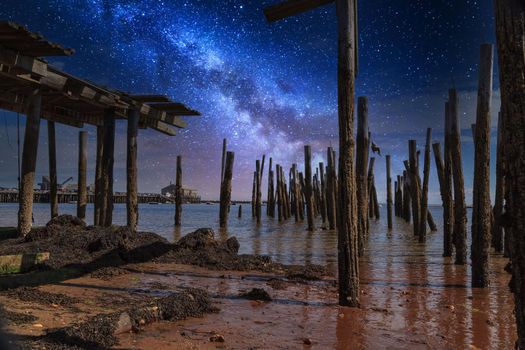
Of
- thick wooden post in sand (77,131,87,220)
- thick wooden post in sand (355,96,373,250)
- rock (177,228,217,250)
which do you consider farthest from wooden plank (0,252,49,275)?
thick wooden post in sand (77,131,87,220)

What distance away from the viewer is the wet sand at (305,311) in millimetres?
4570

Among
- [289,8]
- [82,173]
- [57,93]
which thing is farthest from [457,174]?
[82,173]

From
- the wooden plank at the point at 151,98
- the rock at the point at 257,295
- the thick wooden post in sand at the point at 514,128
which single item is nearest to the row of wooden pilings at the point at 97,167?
the wooden plank at the point at 151,98

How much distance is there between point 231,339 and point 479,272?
5264 millimetres

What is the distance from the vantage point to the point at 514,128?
9.41 ft

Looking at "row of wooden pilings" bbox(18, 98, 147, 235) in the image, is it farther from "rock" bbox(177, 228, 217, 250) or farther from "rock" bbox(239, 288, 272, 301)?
"rock" bbox(239, 288, 272, 301)

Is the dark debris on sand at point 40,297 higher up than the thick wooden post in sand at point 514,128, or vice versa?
the thick wooden post in sand at point 514,128

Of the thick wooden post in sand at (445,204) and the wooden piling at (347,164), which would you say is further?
the thick wooden post in sand at (445,204)

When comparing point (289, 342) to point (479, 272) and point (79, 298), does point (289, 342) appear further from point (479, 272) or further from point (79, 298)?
point (479, 272)

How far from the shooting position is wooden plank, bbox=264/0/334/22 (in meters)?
6.45

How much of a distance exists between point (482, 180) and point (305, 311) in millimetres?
4006

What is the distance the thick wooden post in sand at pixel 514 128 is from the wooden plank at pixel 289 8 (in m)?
3.80

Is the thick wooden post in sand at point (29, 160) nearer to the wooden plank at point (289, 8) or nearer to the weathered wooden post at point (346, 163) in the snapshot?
the wooden plank at point (289, 8)

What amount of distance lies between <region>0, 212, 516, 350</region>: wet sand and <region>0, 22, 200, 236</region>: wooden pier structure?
3978mm
